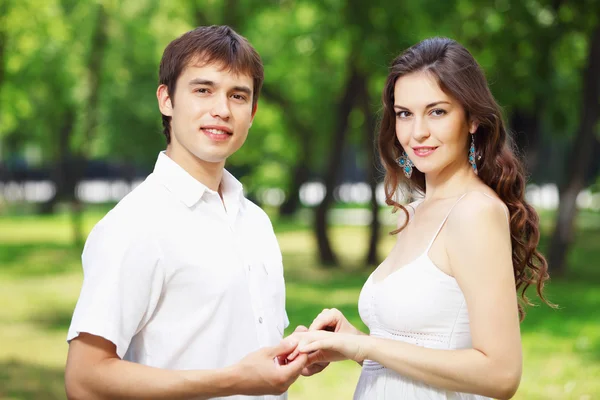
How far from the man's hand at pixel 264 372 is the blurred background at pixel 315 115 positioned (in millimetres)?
2044

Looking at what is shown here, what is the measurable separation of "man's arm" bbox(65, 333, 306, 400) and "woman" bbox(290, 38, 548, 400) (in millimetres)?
297

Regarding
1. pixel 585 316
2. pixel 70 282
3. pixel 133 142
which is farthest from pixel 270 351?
pixel 133 142

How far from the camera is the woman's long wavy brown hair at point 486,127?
3.36 metres

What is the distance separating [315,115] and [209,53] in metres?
23.2

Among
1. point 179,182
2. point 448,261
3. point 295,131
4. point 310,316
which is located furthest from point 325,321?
point 295,131

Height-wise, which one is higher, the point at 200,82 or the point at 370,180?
the point at 200,82

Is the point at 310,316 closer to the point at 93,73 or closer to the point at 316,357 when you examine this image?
the point at 316,357

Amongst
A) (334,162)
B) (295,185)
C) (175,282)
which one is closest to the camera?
(175,282)

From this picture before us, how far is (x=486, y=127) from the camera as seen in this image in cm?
349

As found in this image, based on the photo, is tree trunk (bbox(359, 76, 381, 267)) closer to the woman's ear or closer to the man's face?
the woman's ear

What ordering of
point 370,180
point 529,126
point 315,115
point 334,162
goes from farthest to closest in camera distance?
1. point 315,115
2. point 334,162
3. point 370,180
4. point 529,126

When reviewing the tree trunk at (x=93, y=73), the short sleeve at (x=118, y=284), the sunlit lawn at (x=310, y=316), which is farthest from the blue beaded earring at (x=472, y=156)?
the tree trunk at (x=93, y=73)

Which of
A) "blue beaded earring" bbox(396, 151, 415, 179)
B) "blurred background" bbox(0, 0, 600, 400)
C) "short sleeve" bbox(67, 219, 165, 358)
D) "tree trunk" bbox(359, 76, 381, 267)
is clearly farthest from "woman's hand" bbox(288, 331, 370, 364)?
"tree trunk" bbox(359, 76, 381, 267)

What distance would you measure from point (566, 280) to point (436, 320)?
14562 millimetres
